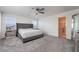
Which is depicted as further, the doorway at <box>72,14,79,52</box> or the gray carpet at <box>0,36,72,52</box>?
the gray carpet at <box>0,36,72,52</box>

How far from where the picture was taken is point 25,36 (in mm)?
3361

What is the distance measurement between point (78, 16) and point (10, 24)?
3501 mm

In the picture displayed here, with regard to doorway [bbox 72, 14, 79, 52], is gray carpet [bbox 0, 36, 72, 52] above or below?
below

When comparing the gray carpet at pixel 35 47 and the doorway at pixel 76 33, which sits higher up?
the doorway at pixel 76 33

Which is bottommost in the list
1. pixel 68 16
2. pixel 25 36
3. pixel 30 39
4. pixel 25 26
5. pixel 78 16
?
pixel 30 39

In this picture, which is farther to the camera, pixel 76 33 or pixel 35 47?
pixel 35 47

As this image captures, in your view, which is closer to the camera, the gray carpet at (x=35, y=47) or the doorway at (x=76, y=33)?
the doorway at (x=76, y=33)

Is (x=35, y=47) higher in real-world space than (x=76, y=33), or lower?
lower

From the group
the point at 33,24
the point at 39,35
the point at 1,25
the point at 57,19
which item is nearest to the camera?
the point at 1,25
